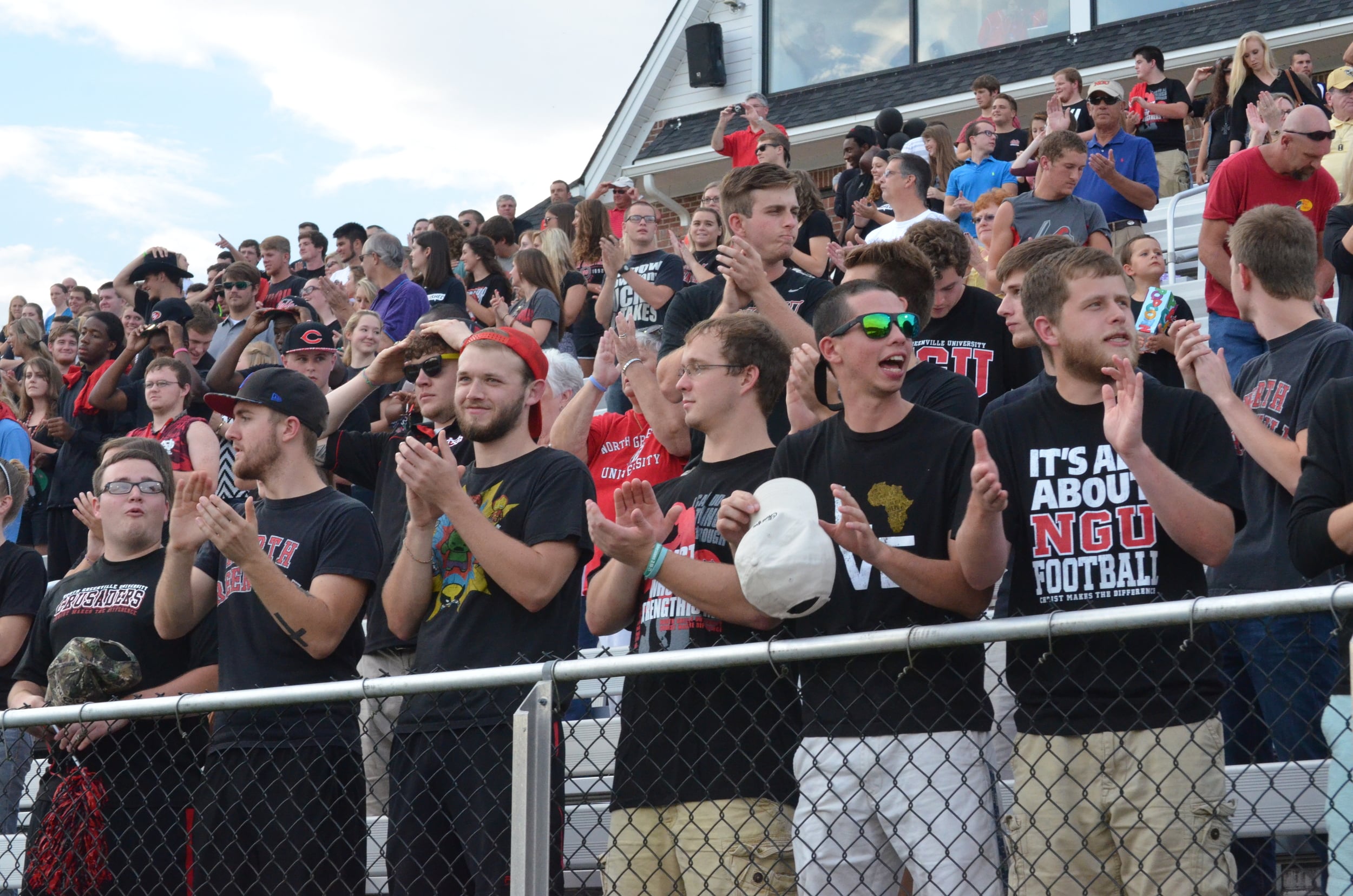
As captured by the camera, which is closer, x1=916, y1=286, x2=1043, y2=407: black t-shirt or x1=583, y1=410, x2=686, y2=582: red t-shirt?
x1=916, y1=286, x2=1043, y2=407: black t-shirt

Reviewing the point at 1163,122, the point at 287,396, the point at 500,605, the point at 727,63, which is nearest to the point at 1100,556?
the point at 500,605

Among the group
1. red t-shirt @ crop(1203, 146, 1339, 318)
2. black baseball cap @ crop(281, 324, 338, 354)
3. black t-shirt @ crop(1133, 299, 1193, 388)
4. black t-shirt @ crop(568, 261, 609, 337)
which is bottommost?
black t-shirt @ crop(1133, 299, 1193, 388)

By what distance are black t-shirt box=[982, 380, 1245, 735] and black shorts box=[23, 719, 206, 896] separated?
8.00ft

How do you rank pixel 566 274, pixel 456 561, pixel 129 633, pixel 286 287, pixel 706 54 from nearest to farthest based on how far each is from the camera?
pixel 456 561
pixel 129 633
pixel 566 274
pixel 286 287
pixel 706 54

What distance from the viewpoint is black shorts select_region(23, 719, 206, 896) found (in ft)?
13.7

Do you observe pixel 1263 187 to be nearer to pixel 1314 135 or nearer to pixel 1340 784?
pixel 1314 135

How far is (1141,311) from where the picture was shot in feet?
18.4

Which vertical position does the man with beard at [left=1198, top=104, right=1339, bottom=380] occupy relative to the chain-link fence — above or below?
above

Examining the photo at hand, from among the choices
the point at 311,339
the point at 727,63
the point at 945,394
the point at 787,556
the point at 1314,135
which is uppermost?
the point at 727,63

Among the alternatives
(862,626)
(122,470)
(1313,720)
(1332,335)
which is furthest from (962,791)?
(122,470)

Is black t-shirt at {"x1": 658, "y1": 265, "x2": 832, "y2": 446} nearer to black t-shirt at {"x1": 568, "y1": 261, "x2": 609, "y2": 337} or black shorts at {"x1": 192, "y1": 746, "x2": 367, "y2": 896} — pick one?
black shorts at {"x1": 192, "y1": 746, "x2": 367, "y2": 896}

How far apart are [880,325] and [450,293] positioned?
631 centimetres

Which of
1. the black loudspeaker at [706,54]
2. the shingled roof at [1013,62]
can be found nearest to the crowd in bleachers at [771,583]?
the shingled roof at [1013,62]

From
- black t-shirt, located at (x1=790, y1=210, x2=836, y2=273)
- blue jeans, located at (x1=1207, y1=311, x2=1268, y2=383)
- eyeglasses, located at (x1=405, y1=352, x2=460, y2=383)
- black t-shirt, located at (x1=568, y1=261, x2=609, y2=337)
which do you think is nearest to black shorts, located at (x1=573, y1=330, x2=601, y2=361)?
black t-shirt, located at (x1=568, y1=261, x2=609, y2=337)
